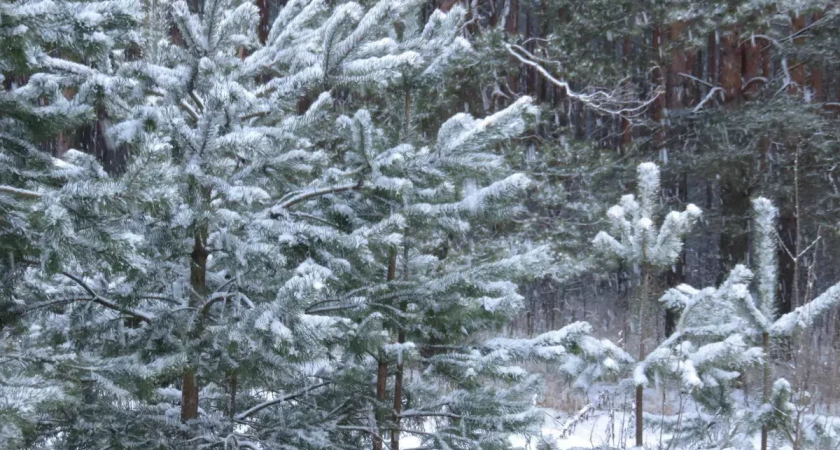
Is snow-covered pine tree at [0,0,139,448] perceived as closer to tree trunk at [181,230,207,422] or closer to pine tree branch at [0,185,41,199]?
pine tree branch at [0,185,41,199]

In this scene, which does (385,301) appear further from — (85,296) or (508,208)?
(85,296)

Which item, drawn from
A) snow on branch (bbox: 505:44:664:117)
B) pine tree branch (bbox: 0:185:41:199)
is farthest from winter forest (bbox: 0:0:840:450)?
snow on branch (bbox: 505:44:664:117)

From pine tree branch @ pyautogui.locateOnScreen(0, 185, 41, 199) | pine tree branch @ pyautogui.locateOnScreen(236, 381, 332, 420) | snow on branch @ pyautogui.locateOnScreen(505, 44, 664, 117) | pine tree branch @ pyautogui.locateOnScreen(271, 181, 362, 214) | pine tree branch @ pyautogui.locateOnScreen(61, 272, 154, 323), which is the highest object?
snow on branch @ pyautogui.locateOnScreen(505, 44, 664, 117)

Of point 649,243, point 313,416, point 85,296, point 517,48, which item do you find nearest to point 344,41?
point 85,296

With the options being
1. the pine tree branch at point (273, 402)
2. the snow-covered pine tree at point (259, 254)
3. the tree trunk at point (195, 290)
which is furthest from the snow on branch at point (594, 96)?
the tree trunk at point (195, 290)

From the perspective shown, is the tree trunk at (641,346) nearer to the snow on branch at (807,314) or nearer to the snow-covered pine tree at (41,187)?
the snow on branch at (807,314)

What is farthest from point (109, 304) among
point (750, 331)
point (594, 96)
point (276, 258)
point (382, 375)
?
point (594, 96)

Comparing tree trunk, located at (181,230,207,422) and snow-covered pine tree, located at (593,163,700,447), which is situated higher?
snow-covered pine tree, located at (593,163,700,447)

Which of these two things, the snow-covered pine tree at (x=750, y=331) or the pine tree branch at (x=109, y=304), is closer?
the pine tree branch at (x=109, y=304)

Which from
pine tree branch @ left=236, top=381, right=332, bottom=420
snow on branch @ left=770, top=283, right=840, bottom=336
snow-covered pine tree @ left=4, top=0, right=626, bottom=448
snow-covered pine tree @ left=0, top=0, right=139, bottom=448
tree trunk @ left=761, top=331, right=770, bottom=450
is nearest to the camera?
snow-covered pine tree @ left=0, top=0, right=139, bottom=448

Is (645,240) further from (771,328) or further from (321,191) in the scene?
(321,191)

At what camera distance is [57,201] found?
94.0 inches

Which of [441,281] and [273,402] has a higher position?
[441,281]

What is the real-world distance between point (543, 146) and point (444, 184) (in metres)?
7.69
